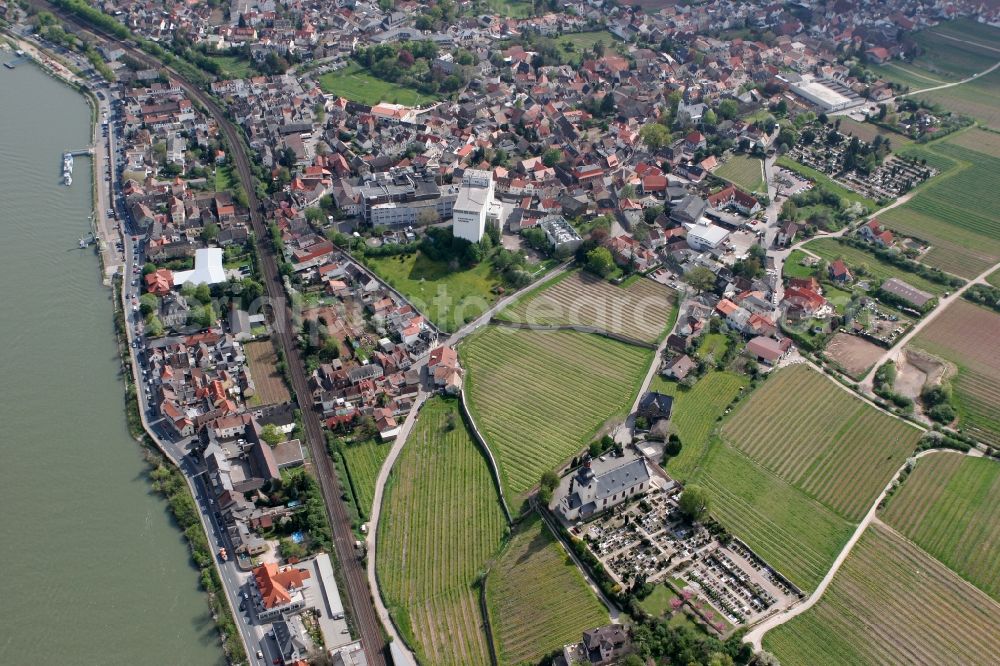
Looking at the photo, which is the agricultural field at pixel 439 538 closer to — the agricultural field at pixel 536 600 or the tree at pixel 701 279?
the agricultural field at pixel 536 600

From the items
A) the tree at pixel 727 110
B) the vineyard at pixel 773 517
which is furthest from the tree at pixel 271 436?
the tree at pixel 727 110

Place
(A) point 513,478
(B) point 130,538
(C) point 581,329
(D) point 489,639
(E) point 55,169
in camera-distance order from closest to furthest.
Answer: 1. (D) point 489,639
2. (B) point 130,538
3. (A) point 513,478
4. (C) point 581,329
5. (E) point 55,169

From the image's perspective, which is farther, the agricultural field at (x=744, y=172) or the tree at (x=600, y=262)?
the agricultural field at (x=744, y=172)

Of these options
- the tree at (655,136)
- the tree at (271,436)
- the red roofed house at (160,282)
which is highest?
the tree at (655,136)

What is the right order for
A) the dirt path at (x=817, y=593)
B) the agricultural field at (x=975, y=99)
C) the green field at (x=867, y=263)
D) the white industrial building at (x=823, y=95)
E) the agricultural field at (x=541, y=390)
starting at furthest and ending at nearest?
the white industrial building at (x=823, y=95) < the agricultural field at (x=975, y=99) < the green field at (x=867, y=263) < the agricultural field at (x=541, y=390) < the dirt path at (x=817, y=593)

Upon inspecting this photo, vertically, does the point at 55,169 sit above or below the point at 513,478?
above

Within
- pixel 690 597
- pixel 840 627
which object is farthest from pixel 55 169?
pixel 840 627

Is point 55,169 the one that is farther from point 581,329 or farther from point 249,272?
point 581,329
